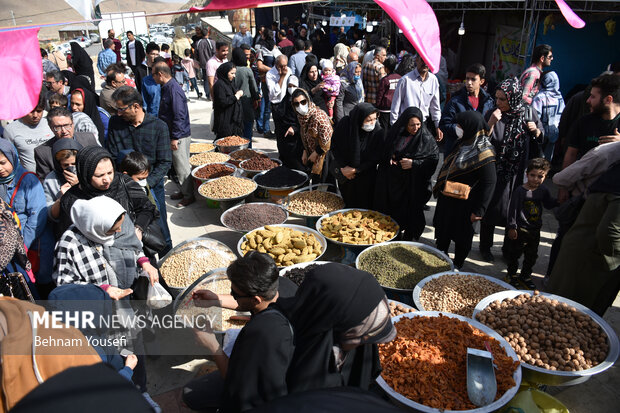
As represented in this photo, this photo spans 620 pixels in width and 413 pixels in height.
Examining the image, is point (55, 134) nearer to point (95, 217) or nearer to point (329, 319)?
point (95, 217)

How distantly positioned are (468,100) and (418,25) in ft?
12.4

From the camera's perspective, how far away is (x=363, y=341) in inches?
76.0

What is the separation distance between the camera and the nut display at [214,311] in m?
3.00

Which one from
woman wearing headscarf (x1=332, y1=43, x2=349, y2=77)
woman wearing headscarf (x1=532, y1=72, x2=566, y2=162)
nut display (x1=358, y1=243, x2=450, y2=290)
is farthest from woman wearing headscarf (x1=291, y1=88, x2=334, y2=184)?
woman wearing headscarf (x1=332, y1=43, x2=349, y2=77)

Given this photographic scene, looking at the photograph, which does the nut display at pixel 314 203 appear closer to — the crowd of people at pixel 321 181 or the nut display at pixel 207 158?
the crowd of people at pixel 321 181

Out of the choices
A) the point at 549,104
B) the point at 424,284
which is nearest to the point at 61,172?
the point at 424,284

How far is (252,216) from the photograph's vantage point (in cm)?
495

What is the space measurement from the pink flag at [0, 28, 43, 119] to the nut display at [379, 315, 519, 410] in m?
2.58

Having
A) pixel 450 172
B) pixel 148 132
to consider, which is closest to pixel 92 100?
pixel 148 132

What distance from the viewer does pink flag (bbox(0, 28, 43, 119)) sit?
2021mm

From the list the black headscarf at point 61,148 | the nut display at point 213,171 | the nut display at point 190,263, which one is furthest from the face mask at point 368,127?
the black headscarf at point 61,148

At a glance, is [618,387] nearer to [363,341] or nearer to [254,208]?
[363,341]

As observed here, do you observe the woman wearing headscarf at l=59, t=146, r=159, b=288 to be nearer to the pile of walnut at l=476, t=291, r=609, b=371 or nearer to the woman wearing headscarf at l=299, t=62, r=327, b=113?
the pile of walnut at l=476, t=291, r=609, b=371

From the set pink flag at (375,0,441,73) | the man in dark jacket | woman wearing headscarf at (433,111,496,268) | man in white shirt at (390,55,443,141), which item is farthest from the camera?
man in white shirt at (390,55,443,141)
